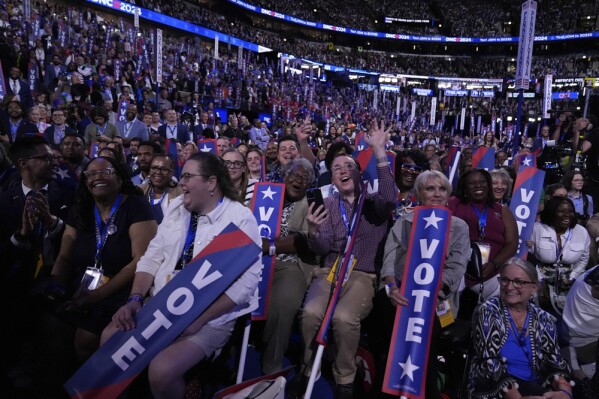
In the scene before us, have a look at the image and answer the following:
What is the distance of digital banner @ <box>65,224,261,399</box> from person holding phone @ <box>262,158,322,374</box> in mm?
1043

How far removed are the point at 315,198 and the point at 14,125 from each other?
4.96 metres

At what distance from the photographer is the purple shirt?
3387 mm

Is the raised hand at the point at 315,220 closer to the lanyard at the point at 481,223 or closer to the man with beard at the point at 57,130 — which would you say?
the lanyard at the point at 481,223

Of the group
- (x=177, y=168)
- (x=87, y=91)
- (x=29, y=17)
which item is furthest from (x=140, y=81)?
(x=177, y=168)

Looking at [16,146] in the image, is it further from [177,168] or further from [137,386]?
[177,168]

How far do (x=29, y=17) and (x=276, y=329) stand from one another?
14.6 m

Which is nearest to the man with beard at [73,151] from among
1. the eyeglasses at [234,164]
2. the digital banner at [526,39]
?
the eyeglasses at [234,164]

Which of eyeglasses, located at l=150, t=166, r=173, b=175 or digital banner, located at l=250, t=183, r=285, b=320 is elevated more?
eyeglasses, located at l=150, t=166, r=173, b=175

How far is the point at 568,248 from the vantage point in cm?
422

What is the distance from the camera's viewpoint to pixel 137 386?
2602 millimetres

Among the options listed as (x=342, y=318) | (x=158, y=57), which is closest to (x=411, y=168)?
(x=342, y=318)

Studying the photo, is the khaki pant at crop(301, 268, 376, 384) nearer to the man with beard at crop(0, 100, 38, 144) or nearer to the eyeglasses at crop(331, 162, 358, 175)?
the eyeglasses at crop(331, 162, 358, 175)

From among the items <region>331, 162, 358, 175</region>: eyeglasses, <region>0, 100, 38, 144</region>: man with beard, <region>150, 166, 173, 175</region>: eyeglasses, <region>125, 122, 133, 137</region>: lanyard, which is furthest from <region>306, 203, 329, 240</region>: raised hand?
<region>125, 122, 133, 137</region>: lanyard

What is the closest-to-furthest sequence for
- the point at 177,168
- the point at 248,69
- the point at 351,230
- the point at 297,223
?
the point at 351,230, the point at 297,223, the point at 177,168, the point at 248,69
